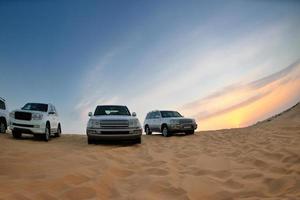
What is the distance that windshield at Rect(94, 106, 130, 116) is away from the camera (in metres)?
16.1

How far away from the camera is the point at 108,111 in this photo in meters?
16.2

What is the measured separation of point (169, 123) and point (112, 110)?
6.10 m

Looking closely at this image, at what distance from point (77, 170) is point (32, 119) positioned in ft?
31.5

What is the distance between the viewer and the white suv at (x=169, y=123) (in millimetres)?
21562

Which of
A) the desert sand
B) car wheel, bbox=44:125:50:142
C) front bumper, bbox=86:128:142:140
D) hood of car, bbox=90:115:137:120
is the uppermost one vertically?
hood of car, bbox=90:115:137:120

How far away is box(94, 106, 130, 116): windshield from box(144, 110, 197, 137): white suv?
18.3ft

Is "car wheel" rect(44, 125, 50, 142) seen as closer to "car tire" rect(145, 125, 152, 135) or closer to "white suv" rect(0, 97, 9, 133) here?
"white suv" rect(0, 97, 9, 133)

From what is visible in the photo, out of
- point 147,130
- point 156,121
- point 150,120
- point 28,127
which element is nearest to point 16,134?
point 28,127

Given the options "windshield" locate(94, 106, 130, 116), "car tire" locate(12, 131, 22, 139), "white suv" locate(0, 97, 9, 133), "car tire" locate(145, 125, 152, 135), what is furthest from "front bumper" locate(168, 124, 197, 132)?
"white suv" locate(0, 97, 9, 133)

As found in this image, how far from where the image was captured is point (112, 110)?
16375 mm

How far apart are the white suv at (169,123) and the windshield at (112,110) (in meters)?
5.58

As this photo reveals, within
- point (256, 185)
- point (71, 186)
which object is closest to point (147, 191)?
point (71, 186)

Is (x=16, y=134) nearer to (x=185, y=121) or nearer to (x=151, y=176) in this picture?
(x=185, y=121)

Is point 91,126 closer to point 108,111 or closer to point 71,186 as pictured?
point 108,111
